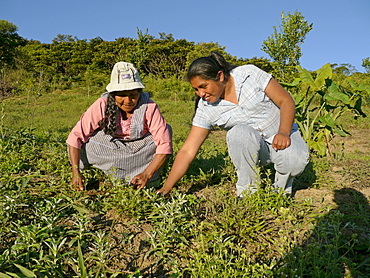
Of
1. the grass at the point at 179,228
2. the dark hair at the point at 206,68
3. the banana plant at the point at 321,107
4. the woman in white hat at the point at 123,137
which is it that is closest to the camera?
the grass at the point at 179,228

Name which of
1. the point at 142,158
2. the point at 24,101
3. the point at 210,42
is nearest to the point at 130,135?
the point at 142,158

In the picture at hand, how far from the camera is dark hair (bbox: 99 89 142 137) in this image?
2.66m

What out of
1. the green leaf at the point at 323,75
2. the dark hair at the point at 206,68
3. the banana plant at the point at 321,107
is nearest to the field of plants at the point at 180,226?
the dark hair at the point at 206,68

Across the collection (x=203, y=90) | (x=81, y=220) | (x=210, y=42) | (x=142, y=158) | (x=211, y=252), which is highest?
(x=210, y=42)

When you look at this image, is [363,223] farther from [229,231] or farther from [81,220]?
[81,220]

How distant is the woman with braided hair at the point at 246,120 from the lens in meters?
2.42

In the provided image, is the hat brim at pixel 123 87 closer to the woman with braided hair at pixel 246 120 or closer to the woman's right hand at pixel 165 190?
the woman with braided hair at pixel 246 120

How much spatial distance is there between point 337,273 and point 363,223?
74cm

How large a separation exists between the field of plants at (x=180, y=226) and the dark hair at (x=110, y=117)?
17.1 inches

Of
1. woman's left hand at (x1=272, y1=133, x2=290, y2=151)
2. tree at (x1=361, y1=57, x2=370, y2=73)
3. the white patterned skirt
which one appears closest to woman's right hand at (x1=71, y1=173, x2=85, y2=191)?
the white patterned skirt

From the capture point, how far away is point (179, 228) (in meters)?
2.02

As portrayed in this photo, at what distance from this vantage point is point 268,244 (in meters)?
2.00

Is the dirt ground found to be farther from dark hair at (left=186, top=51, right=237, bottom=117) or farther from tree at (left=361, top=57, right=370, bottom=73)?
tree at (left=361, top=57, right=370, bottom=73)

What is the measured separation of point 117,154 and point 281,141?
4.37ft
